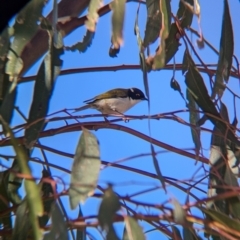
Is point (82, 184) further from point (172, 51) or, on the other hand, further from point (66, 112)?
point (172, 51)

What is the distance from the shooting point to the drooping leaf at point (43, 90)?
1452 mm

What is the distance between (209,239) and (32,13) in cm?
64

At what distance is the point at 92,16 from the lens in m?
1.37

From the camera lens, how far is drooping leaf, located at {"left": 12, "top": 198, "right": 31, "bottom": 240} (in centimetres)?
153

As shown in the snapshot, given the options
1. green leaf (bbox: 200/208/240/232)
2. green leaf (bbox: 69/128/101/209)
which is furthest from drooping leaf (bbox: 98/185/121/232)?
green leaf (bbox: 200/208/240/232)

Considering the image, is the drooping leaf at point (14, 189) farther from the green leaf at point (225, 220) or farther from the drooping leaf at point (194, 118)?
the green leaf at point (225, 220)

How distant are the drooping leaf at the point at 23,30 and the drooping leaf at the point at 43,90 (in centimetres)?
6

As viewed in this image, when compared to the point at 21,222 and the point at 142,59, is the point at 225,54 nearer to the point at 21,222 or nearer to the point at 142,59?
the point at 142,59

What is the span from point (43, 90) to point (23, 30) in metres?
0.13

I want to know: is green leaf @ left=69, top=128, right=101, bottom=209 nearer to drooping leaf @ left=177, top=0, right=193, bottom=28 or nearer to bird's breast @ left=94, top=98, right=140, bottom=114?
drooping leaf @ left=177, top=0, right=193, bottom=28

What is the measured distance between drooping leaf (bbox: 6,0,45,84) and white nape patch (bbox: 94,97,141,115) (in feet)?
5.86

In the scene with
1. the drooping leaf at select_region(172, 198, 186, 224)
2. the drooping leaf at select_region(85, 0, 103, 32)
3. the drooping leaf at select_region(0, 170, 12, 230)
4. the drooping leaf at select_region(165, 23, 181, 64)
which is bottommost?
the drooping leaf at select_region(172, 198, 186, 224)

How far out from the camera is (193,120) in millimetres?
1788

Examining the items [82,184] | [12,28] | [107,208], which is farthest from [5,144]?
[107,208]
